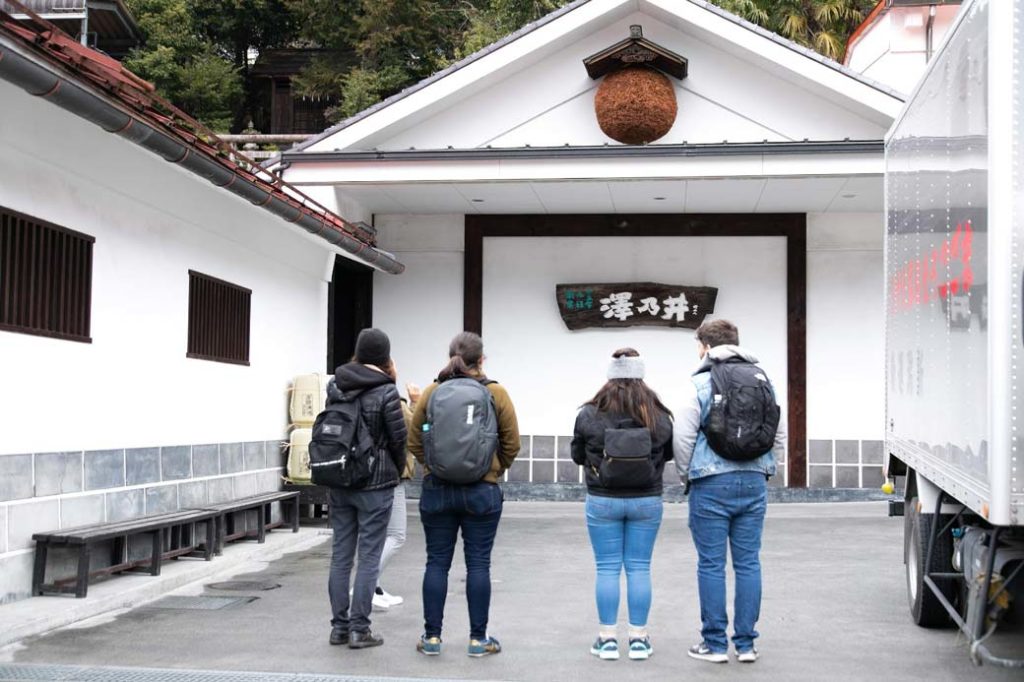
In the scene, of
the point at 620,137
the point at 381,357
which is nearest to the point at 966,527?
the point at 381,357

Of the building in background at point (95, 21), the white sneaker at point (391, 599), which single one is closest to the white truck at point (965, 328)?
the white sneaker at point (391, 599)

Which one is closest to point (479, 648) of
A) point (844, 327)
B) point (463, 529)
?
point (463, 529)

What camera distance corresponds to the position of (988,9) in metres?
4.67

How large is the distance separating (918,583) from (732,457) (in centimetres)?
188

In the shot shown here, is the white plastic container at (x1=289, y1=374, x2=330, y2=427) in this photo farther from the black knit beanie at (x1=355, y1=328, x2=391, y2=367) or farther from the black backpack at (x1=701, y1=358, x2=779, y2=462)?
the black backpack at (x1=701, y1=358, x2=779, y2=462)

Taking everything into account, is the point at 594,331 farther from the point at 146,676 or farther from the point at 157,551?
the point at 146,676

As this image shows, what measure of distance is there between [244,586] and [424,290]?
7.99 metres

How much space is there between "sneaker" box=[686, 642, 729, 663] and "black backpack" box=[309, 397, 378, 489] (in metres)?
2.07

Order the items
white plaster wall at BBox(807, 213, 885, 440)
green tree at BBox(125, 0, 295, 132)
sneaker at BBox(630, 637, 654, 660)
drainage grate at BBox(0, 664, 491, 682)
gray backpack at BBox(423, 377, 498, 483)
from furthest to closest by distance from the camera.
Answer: green tree at BBox(125, 0, 295, 132) < white plaster wall at BBox(807, 213, 885, 440) < sneaker at BBox(630, 637, 654, 660) < gray backpack at BBox(423, 377, 498, 483) < drainage grate at BBox(0, 664, 491, 682)

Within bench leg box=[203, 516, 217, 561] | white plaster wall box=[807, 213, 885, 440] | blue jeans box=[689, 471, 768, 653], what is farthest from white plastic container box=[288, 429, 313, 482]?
white plaster wall box=[807, 213, 885, 440]

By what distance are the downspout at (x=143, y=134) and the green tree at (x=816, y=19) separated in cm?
1855

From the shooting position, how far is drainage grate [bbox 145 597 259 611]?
7.87 meters

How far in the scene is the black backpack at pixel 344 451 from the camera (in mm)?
6359

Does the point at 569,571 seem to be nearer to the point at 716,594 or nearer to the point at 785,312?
the point at 716,594
